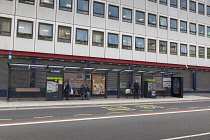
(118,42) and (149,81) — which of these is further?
(118,42)

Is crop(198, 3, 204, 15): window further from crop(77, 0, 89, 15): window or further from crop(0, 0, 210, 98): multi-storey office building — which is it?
crop(77, 0, 89, 15): window

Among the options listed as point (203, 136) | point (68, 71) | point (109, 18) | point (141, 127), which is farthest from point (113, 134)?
point (109, 18)

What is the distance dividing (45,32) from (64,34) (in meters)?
1.95

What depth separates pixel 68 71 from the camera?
16.9m

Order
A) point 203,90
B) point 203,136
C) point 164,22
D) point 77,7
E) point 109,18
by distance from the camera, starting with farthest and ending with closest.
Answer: point 203,90 < point 164,22 < point 109,18 < point 77,7 < point 203,136

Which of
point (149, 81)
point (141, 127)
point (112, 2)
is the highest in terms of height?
point (112, 2)

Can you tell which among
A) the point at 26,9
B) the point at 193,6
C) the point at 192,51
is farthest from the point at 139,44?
the point at 26,9

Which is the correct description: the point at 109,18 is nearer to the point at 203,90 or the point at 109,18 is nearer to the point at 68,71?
the point at 68,71

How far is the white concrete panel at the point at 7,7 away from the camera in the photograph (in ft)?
57.8

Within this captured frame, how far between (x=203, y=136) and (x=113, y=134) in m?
2.86

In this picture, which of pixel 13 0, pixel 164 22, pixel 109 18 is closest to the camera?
pixel 13 0

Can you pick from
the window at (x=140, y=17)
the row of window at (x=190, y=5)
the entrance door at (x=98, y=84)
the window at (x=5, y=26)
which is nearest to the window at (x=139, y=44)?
the window at (x=140, y=17)

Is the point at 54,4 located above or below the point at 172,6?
below

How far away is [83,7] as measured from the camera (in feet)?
70.3
